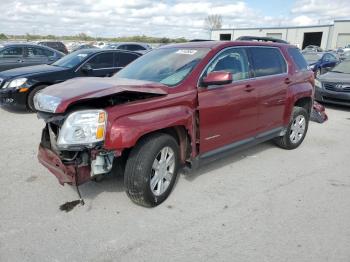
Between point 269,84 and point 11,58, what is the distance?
9403 mm

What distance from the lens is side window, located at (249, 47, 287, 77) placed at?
466 centimetres

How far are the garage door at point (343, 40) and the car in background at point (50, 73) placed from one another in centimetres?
4662

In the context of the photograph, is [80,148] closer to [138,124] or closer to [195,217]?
[138,124]

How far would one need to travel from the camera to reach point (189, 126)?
3.68 metres

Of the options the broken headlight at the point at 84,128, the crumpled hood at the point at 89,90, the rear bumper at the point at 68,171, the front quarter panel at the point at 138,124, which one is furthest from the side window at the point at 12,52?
the front quarter panel at the point at 138,124

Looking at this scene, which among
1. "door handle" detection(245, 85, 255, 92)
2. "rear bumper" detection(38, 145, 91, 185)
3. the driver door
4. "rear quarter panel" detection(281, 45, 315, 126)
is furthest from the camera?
"rear quarter panel" detection(281, 45, 315, 126)

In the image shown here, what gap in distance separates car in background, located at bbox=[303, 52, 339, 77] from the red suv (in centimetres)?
1207

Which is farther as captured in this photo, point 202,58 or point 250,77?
point 250,77

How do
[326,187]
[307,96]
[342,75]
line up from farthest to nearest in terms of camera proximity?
[342,75] → [307,96] → [326,187]

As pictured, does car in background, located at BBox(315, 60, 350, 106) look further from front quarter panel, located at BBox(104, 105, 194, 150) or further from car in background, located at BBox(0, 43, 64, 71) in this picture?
car in background, located at BBox(0, 43, 64, 71)

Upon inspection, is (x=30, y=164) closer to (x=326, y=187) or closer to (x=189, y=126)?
(x=189, y=126)

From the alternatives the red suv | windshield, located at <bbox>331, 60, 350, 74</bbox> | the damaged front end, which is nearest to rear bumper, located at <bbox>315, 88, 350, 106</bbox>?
windshield, located at <bbox>331, 60, 350, 74</bbox>

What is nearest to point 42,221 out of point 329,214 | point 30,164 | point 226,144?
point 30,164

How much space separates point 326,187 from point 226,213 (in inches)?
63.3
